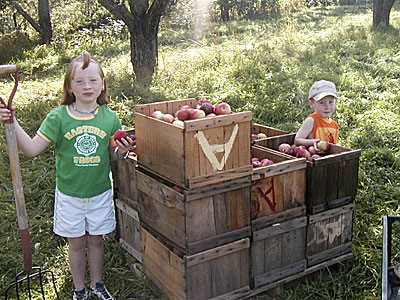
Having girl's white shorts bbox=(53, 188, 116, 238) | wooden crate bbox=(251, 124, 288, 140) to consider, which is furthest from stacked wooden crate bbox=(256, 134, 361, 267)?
girl's white shorts bbox=(53, 188, 116, 238)

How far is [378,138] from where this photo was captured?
598 centimetres

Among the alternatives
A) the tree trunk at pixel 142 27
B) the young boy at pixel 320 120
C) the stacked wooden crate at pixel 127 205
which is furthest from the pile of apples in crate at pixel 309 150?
the tree trunk at pixel 142 27

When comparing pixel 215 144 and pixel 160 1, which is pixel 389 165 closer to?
pixel 215 144

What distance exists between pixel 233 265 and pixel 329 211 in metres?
0.86

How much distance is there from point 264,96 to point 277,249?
4.66 m

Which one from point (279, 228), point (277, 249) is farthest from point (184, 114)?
point (277, 249)

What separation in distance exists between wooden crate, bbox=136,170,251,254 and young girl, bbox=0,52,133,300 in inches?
14.6

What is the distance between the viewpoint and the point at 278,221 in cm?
320

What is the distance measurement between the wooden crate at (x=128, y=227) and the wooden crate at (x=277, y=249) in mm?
→ 966

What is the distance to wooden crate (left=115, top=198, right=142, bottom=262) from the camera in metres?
3.61

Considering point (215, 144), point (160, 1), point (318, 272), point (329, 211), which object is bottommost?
point (318, 272)

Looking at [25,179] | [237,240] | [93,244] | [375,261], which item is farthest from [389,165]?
[25,179]

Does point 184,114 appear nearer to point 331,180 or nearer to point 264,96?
point 331,180

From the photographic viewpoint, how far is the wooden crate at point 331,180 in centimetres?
326
